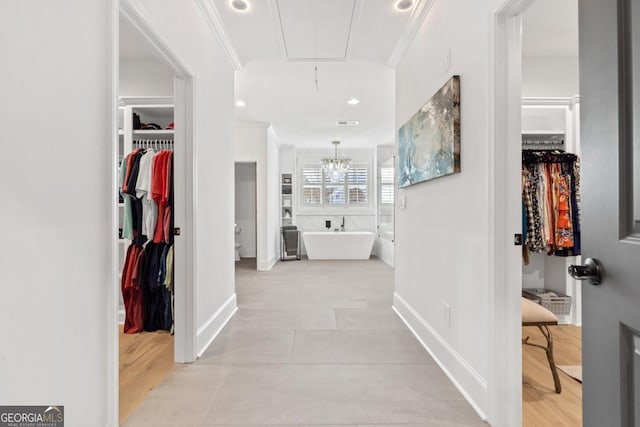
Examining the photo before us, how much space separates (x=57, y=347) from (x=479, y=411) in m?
1.87

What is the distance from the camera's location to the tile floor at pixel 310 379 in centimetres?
166

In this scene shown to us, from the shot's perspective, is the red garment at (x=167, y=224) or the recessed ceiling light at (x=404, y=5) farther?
the red garment at (x=167, y=224)

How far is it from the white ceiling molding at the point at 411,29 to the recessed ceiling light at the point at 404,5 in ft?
A: 0.16

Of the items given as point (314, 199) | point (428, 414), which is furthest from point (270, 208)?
point (428, 414)

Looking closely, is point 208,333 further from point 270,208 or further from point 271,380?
point 270,208

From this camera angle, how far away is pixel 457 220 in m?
1.99

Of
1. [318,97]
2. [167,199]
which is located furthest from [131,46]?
[318,97]

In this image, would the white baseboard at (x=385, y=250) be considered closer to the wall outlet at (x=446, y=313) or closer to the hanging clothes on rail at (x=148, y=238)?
the wall outlet at (x=446, y=313)

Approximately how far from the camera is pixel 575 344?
8.56 feet

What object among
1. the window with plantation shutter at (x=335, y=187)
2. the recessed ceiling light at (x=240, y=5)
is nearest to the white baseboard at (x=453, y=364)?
the recessed ceiling light at (x=240, y=5)

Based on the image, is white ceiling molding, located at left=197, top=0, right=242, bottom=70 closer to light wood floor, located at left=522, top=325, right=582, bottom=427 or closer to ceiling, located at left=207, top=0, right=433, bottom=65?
ceiling, located at left=207, top=0, right=433, bottom=65

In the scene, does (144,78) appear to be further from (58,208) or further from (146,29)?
(58,208)

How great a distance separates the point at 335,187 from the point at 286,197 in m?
1.22

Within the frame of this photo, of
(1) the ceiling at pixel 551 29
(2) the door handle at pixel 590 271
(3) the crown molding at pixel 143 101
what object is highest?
(1) the ceiling at pixel 551 29
